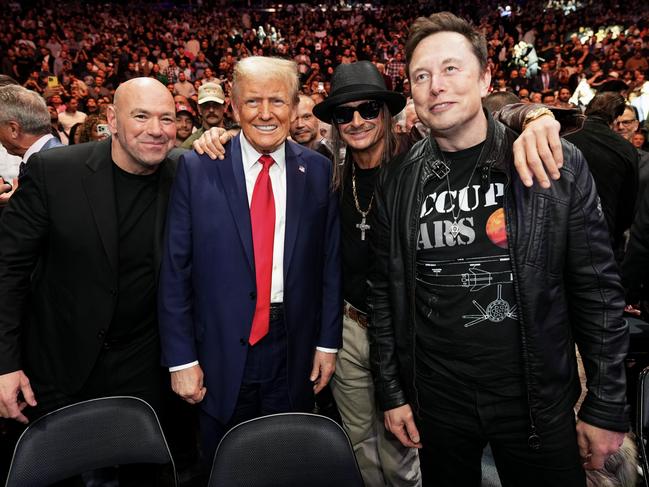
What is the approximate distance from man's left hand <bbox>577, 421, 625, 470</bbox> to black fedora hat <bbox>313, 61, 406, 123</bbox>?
1.45m

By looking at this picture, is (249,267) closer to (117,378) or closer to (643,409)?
(117,378)

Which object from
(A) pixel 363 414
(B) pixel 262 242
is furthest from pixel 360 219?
(A) pixel 363 414

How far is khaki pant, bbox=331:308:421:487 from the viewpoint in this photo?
226 cm

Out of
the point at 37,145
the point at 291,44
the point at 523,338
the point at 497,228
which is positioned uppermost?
the point at 291,44

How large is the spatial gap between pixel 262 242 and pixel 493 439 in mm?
1111

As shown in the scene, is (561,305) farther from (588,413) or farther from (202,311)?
(202,311)

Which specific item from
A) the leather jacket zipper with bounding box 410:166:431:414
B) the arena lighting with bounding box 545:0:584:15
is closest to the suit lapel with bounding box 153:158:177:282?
the leather jacket zipper with bounding box 410:166:431:414

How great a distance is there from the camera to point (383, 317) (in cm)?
175

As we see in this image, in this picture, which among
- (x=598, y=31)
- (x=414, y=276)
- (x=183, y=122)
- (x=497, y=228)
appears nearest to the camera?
(x=497, y=228)

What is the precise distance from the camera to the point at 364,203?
213 cm

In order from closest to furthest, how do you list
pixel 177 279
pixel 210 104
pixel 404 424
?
pixel 404 424
pixel 177 279
pixel 210 104

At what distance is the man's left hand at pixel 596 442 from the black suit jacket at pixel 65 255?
66.9 inches

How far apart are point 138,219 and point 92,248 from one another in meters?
0.22

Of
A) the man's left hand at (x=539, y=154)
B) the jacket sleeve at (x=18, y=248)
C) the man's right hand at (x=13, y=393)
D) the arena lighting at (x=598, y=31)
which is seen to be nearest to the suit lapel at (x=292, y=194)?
the man's left hand at (x=539, y=154)
